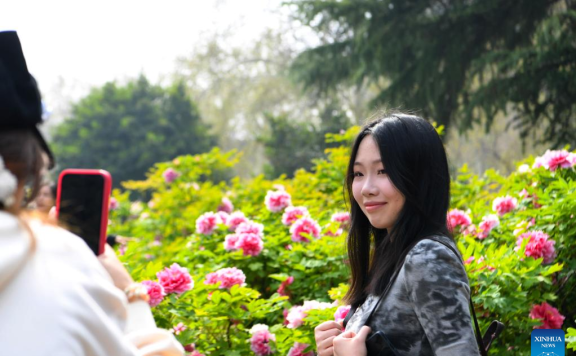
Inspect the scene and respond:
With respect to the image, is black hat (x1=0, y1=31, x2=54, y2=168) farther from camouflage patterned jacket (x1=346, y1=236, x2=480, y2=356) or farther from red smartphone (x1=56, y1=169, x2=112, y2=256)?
camouflage patterned jacket (x1=346, y1=236, x2=480, y2=356)

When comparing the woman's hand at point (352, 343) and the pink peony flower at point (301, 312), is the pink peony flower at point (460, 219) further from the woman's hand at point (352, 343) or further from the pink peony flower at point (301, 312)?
the woman's hand at point (352, 343)

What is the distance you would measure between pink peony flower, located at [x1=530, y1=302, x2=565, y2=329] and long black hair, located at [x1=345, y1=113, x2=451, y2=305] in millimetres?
1211

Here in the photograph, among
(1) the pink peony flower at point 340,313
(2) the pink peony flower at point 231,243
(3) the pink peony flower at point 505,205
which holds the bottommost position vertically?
(2) the pink peony flower at point 231,243

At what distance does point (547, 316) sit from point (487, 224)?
0.65m

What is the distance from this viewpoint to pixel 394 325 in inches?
67.4

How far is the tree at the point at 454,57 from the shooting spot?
9320 millimetres

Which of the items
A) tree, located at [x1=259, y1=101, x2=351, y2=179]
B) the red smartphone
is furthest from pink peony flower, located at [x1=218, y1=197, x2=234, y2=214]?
tree, located at [x1=259, y1=101, x2=351, y2=179]

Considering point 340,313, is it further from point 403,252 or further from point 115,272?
point 115,272

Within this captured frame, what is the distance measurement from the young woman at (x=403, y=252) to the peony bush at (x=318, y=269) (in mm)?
353

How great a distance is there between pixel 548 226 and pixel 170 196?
415cm

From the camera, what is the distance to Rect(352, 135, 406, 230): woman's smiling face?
6.27 ft

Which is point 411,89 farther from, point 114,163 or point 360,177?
point 114,163

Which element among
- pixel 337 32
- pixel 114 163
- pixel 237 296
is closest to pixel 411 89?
pixel 337 32

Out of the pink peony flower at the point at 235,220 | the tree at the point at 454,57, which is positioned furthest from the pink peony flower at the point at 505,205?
the tree at the point at 454,57
